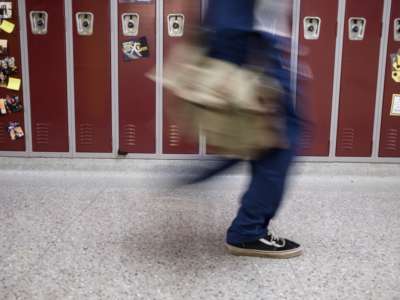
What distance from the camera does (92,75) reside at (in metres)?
3.94

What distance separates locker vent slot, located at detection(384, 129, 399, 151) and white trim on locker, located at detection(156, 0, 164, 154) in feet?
6.12

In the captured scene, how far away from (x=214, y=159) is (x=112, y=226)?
42.0 inches

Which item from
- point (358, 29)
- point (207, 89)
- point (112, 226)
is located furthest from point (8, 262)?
point (358, 29)

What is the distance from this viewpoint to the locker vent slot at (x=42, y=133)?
13.2 feet

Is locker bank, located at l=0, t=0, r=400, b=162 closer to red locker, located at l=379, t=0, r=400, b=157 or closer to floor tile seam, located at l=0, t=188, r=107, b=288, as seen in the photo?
red locker, located at l=379, t=0, r=400, b=157

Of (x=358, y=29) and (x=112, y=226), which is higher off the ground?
(x=358, y=29)

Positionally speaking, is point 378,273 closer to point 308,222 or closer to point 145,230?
point 308,222

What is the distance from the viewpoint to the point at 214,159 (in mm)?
1783

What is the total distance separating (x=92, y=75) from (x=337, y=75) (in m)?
1.99

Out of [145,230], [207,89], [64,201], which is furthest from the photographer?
[64,201]

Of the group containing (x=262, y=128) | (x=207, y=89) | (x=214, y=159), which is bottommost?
(x=214, y=159)

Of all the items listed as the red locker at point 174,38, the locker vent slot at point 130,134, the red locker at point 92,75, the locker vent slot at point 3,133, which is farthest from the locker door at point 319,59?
the locker vent slot at point 3,133

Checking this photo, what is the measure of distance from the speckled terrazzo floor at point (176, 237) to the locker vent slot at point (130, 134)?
0.28 meters

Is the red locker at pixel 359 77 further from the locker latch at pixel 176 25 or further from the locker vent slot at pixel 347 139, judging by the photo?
the locker latch at pixel 176 25
